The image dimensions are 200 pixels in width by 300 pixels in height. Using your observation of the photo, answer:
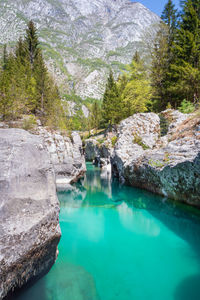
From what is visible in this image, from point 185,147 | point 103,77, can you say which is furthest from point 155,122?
point 103,77

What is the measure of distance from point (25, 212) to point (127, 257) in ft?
11.7

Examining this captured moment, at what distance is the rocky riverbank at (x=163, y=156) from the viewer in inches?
303

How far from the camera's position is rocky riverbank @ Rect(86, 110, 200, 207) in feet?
25.2

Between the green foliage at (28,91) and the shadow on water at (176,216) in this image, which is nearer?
the shadow on water at (176,216)

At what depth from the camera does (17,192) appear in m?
3.42

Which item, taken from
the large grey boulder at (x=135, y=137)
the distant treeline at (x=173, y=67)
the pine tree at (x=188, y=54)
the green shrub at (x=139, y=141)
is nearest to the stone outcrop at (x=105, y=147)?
the distant treeline at (x=173, y=67)

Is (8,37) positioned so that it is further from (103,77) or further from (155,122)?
(155,122)

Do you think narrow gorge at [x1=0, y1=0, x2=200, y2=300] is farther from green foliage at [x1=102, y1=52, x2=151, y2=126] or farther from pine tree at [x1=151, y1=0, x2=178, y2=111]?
green foliage at [x1=102, y1=52, x2=151, y2=126]

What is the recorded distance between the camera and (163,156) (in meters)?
9.45

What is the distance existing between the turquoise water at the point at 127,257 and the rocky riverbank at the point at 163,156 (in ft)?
3.92

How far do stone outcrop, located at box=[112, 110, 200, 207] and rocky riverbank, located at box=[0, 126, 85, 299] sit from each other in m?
5.91

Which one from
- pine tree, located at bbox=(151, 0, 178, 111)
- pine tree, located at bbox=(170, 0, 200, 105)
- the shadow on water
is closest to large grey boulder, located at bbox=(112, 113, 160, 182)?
the shadow on water

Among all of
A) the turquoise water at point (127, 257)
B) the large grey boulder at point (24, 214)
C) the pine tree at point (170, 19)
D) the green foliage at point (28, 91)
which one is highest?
the pine tree at point (170, 19)

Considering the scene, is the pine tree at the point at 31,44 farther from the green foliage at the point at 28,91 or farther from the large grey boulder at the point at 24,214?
the large grey boulder at the point at 24,214
